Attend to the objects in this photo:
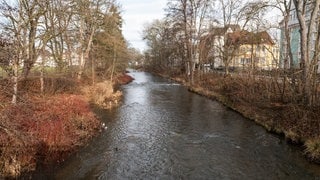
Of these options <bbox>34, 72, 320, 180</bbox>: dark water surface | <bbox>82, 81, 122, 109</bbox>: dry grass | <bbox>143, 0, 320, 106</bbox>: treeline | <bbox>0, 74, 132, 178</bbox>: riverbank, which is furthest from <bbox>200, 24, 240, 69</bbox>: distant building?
<bbox>0, 74, 132, 178</bbox>: riverbank

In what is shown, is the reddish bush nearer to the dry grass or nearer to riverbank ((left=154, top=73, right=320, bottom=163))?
the dry grass

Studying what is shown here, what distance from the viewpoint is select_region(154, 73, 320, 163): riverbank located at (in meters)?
13.1

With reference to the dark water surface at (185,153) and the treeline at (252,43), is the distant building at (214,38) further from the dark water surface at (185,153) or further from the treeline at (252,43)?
the dark water surface at (185,153)

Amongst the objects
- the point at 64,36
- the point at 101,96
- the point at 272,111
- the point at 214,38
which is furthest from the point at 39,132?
the point at 214,38

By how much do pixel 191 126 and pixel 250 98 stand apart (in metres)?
6.53

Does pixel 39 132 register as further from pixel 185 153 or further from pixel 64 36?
pixel 64 36

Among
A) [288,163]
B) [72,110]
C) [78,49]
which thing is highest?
[78,49]

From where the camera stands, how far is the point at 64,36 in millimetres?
28531

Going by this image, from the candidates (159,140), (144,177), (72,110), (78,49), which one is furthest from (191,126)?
(78,49)

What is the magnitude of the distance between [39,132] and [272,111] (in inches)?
497

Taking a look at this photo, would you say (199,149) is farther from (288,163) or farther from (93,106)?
(93,106)

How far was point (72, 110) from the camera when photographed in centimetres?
1598

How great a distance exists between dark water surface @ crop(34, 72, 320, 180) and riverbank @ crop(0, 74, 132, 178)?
563 mm

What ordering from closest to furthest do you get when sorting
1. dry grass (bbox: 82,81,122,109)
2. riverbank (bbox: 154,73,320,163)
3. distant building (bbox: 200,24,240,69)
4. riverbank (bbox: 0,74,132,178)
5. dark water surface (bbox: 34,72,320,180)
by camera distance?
riverbank (bbox: 0,74,132,178)
dark water surface (bbox: 34,72,320,180)
riverbank (bbox: 154,73,320,163)
dry grass (bbox: 82,81,122,109)
distant building (bbox: 200,24,240,69)
